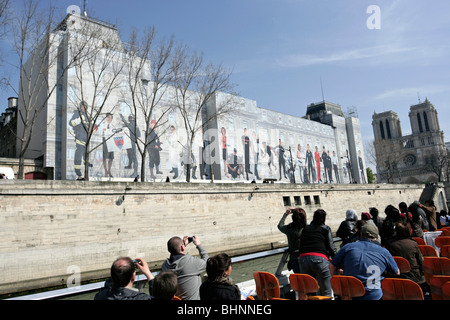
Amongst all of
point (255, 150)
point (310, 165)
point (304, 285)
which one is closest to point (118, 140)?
point (255, 150)

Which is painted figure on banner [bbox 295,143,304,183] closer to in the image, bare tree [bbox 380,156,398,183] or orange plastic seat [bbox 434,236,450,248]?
bare tree [bbox 380,156,398,183]

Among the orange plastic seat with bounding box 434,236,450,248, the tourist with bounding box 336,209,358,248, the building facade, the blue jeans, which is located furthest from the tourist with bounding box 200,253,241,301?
the building facade

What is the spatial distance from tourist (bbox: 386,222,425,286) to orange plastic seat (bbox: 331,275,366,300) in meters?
1.59

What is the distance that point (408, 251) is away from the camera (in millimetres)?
5027

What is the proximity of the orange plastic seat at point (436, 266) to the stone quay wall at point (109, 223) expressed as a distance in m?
13.1

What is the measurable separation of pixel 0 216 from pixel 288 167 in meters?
A: 34.1

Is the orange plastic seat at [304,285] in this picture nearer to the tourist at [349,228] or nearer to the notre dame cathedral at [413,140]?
the tourist at [349,228]

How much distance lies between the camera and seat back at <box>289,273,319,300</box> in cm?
434

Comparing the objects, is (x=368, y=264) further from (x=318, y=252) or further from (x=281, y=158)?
(x=281, y=158)

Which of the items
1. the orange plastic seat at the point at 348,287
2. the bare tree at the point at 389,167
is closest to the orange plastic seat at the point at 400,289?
the orange plastic seat at the point at 348,287

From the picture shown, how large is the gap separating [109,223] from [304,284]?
12785 mm

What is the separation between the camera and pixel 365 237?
174 inches

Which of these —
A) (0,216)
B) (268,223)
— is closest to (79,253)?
(0,216)

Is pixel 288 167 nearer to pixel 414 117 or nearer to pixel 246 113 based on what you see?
pixel 246 113
